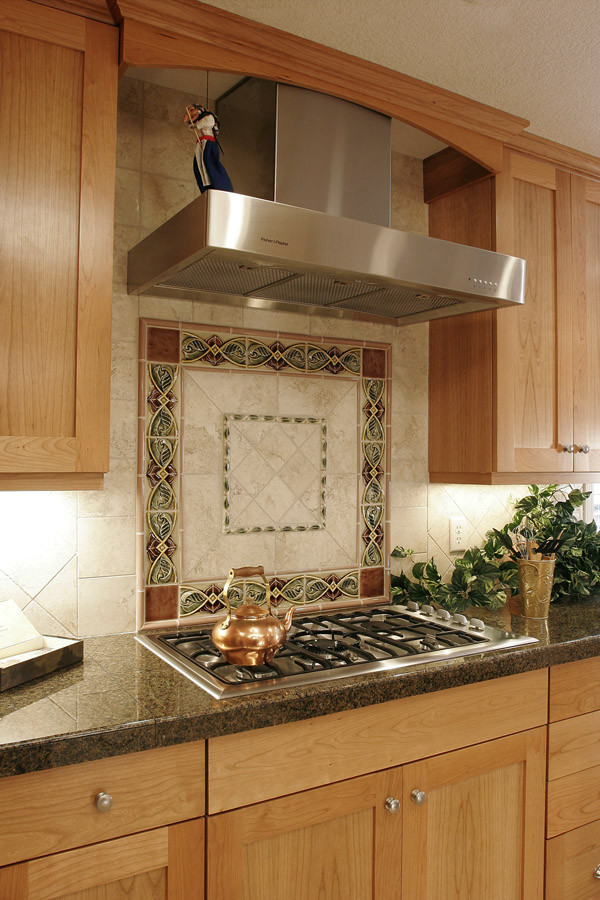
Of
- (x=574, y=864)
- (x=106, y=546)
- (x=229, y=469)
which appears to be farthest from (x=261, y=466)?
(x=574, y=864)

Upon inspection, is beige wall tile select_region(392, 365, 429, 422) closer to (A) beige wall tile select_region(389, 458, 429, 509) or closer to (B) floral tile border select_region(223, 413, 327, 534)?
(A) beige wall tile select_region(389, 458, 429, 509)

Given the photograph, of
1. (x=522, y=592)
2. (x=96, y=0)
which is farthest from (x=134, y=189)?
(x=522, y=592)

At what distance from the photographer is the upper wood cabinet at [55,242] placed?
1409 millimetres

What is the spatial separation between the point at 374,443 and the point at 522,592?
638 millimetres

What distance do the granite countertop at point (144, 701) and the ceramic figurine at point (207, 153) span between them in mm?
1079

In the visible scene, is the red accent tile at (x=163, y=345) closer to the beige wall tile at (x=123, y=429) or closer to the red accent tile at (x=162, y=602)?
the beige wall tile at (x=123, y=429)

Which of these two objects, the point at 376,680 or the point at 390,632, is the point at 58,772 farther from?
the point at 390,632

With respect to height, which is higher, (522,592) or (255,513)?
(255,513)

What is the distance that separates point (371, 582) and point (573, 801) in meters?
0.81

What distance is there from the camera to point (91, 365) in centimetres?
148

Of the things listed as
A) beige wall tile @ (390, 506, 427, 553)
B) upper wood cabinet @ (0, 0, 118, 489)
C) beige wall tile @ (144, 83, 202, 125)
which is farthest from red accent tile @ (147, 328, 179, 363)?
beige wall tile @ (390, 506, 427, 553)

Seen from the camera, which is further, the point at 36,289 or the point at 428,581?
the point at 428,581

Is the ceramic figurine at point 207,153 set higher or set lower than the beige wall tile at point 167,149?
lower

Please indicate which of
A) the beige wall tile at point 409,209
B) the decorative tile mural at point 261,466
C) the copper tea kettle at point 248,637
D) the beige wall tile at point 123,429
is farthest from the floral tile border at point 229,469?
the beige wall tile at point 409,209
